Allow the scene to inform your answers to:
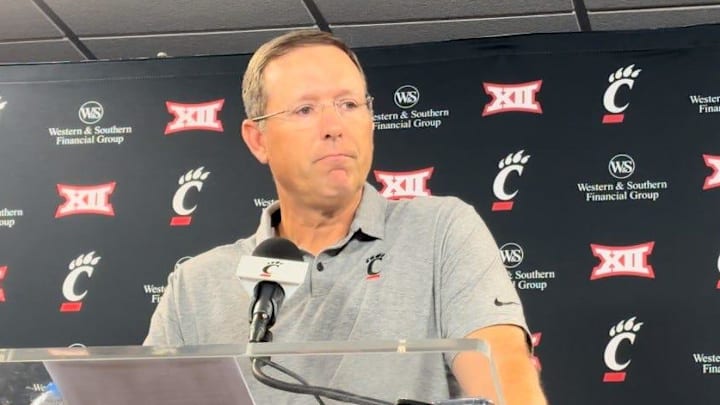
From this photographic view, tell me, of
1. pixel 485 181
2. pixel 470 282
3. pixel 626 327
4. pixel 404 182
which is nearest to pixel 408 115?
pixel 404 182

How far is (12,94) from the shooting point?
12.5 ft

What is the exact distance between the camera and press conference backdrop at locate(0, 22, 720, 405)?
128 inches

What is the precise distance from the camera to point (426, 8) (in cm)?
356

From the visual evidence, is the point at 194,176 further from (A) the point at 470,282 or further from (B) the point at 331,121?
(A) the point at 470,282

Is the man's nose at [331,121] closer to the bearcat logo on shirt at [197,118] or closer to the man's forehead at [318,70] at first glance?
the man's forehead at [318,70]

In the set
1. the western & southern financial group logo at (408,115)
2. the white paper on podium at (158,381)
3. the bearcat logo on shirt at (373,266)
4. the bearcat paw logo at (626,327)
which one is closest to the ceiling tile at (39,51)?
the western & southern financial group logo at (408,115)

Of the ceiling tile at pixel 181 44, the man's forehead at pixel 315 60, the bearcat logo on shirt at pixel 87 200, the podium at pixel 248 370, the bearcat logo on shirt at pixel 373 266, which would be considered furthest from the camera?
the ceiling tile at pixel 181 44

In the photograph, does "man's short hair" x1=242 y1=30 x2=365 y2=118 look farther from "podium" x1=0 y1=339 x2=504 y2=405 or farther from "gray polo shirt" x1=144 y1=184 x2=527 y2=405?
"podium" x1=0 y1=339 x2=504 y2=405

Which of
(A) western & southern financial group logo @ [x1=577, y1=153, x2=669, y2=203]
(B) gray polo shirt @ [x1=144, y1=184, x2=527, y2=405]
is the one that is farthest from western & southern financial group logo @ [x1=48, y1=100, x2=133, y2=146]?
(B) gray polo shirt @ [x1=144, y1=184, x2=527, y2=405]

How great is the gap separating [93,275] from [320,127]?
2.12 meters

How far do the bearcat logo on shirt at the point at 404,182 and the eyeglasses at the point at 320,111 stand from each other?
5.91 ft

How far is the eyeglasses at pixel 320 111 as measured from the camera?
1.64 m

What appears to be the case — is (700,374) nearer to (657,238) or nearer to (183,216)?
(657,238)

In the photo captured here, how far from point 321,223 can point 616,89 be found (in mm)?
1975
